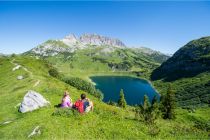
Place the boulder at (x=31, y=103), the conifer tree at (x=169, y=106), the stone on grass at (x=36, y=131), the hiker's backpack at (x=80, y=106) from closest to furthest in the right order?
the stone on grass at (x=36, y=131) → the hiker's backpack at (x=80, y=106) → the boulder at (x=31, y=103) → the conifer tree at (x=169, y=106)

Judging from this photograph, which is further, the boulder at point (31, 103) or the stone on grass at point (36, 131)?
the boulder at point (31, 103)

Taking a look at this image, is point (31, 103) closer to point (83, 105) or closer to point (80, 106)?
point (80, 106)

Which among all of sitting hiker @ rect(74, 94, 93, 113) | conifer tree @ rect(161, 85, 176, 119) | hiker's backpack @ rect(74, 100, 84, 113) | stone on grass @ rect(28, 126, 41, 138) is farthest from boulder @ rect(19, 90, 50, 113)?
conifer tree @ rect(161, 85, 176, 119)

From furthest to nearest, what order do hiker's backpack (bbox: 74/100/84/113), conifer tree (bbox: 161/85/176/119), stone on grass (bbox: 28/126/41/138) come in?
conifer tree (bbox: 161/85/176/119)
hiker's backpack (bbox: 74/100/84/113)
stone on grass (bbox: 28/126/41/138)

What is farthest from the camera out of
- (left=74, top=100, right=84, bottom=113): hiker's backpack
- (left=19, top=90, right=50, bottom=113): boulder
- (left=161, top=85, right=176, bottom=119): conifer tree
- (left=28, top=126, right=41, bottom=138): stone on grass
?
(left=161, top=85, right=176, bottom=119): conifer tree

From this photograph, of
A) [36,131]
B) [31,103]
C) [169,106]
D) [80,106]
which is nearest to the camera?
[36,131]

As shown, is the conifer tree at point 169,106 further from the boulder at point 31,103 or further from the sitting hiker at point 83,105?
the sitting hiker at point 83,105

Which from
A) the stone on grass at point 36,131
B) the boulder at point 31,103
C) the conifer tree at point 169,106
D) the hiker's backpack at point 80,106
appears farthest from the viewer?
the conifer tree at point 169,106

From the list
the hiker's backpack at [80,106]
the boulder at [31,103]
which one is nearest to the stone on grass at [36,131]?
the hiker's backpack at [80,106]

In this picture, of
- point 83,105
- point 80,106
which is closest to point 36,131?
point 80,106

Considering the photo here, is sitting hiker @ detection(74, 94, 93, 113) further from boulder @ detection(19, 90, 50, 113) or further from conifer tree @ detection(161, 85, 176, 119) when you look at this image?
conifer tree @ detection(161, 85, 176, 119)

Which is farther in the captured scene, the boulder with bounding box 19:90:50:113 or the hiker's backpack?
the boulder with bounding box 19:90:50:113

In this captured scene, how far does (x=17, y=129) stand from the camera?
27.0 m

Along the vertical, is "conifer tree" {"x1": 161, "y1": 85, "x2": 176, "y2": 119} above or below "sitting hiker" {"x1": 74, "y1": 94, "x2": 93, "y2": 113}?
below
